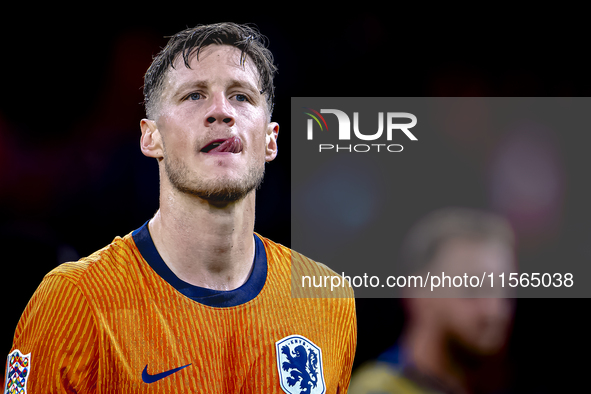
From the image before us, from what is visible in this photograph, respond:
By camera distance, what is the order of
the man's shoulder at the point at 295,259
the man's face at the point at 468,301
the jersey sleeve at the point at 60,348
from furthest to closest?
the man's face at the point at 468,301, the man's shoulder at the point at 295,259, the jersey sleeve at the point at 60,348

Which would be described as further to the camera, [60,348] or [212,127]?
[212,127]

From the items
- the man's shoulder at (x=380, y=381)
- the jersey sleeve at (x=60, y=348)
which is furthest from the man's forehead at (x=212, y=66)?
the man's shoulder at (x=380, y=381)

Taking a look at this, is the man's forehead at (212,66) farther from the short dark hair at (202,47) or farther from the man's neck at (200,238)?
the man's neck at (200,238)

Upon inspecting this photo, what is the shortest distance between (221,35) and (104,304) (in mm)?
1387

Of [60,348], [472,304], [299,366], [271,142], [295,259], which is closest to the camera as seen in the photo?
[60,348]

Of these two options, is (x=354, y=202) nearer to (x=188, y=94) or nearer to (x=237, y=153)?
(x=237, y=153)

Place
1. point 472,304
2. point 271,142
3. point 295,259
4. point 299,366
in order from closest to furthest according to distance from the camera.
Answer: point 299,366, point 271,142, point 295,259, point 472,304

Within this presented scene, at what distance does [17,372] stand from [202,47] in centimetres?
172

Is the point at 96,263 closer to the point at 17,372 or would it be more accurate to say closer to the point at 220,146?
the point at 17,372

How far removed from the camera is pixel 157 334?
215 centimetres

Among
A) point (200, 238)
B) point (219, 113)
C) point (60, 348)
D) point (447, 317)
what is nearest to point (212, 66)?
point (219, 113)

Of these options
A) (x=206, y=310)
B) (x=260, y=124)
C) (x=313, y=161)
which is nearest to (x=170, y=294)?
(x=206, y=310)

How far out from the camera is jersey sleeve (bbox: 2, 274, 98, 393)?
81.5 inches

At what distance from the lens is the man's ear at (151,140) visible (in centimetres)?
240
